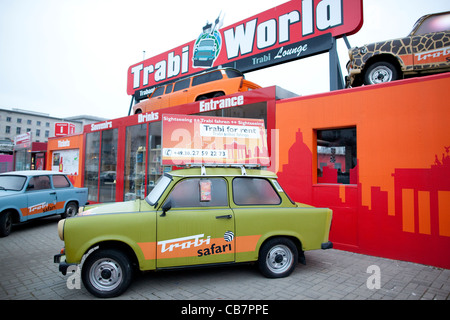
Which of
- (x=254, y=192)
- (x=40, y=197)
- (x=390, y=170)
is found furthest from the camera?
(x=40, y=197)

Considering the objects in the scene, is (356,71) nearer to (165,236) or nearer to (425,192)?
(425,192)

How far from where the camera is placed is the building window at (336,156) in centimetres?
633

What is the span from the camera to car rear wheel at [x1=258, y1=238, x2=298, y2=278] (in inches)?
167

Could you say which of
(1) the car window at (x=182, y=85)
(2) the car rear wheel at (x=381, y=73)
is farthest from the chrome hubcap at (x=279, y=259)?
(1) the car window at (x=182, y=85)

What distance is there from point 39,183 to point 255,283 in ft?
23.8

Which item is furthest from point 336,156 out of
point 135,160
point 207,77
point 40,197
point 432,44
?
point 40,197

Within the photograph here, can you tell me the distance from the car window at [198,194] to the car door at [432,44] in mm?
5354

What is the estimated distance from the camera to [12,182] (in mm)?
7680

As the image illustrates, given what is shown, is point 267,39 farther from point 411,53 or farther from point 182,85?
point 411,53

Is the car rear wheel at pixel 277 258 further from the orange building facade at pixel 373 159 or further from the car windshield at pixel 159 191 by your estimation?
the orange building facade at pixel 373 159

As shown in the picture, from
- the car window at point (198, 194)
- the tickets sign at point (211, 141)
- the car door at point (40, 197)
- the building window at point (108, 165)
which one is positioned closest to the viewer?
the car window at point (198, 194)

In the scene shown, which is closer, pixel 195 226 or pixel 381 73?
pixel 195 226

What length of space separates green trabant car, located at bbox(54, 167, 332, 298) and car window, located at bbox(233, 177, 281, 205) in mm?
16
